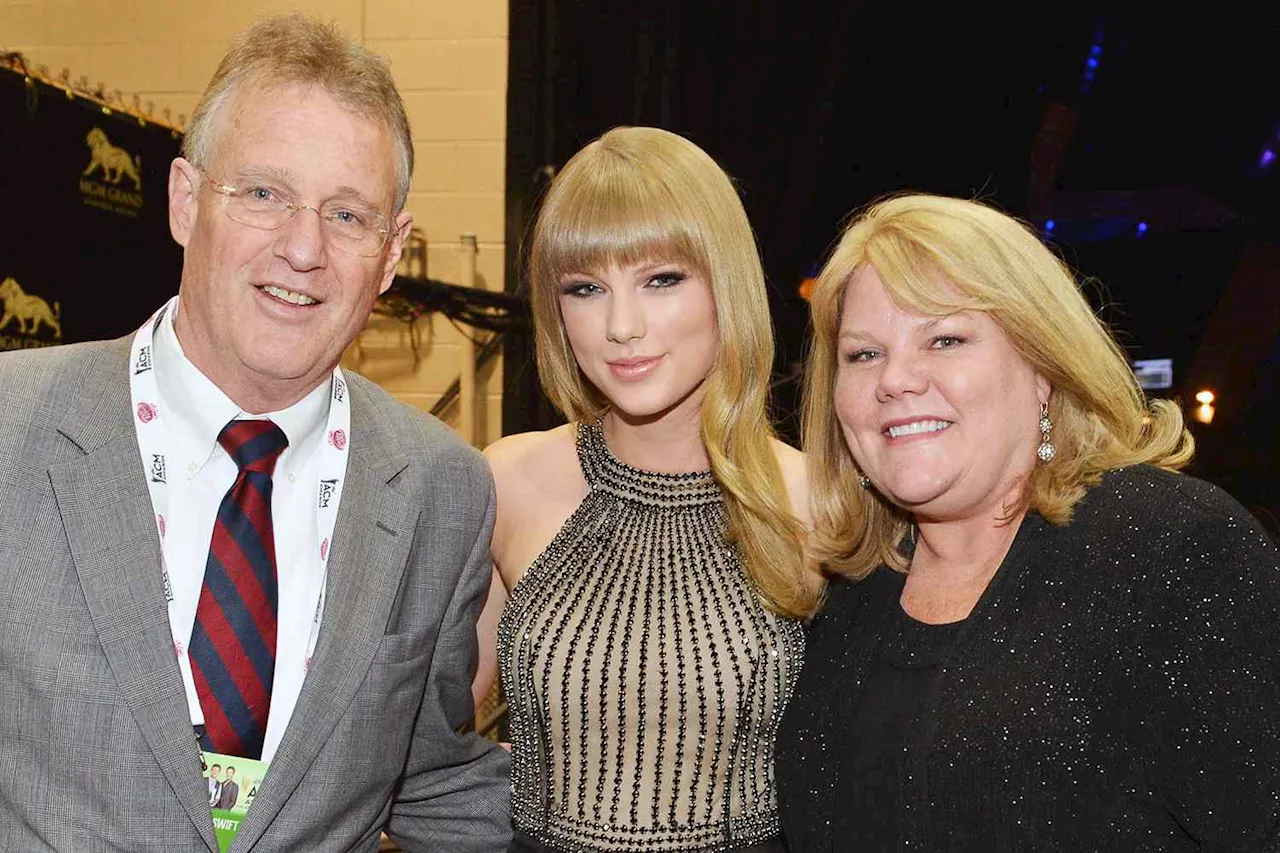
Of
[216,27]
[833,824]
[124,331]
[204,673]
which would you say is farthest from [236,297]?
[216,27]

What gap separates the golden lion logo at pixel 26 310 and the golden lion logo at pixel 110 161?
0.40 metres

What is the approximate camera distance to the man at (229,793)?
65.5 inches

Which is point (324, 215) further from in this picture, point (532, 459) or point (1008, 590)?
point (1008, 590)

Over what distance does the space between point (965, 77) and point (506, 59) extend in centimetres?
188

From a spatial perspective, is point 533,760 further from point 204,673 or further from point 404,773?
point 204,673

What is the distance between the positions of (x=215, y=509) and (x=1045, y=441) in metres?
1.19

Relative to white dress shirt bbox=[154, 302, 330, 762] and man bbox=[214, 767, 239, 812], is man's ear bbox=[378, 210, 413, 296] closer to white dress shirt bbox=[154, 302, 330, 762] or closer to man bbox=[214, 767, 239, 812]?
white dress shirt bbox=[154, 302, 330, 762]

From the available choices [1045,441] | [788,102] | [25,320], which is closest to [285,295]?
[1045,441]

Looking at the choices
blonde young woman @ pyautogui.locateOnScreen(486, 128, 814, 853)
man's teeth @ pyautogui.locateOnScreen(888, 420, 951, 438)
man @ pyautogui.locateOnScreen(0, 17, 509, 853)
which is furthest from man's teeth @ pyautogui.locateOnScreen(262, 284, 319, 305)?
man's teeth @ pyautogui.locateOnScreen(888, 420, 951, 438)

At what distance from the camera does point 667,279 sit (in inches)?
88.0

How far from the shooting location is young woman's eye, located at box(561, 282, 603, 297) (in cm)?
225

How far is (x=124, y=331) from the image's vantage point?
12.7 ft

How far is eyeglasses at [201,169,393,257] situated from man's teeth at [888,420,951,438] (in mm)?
816

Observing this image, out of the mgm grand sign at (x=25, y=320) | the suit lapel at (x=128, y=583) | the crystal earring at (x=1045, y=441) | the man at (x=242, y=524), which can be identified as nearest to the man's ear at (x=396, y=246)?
the man at (x=242, y=524)
